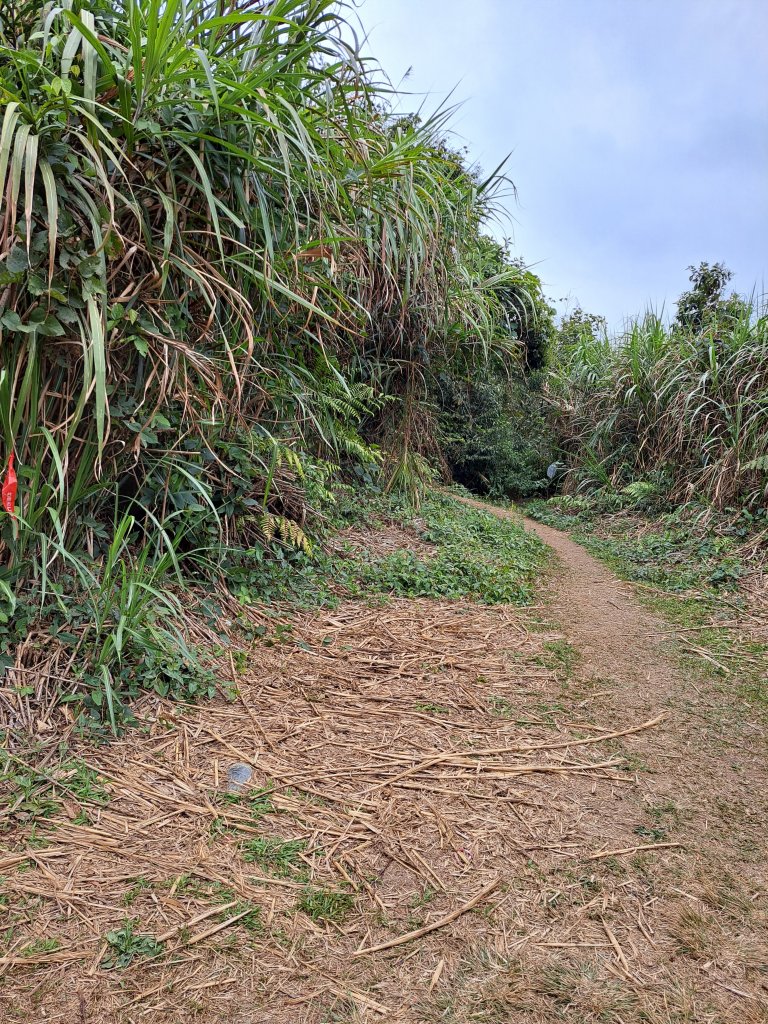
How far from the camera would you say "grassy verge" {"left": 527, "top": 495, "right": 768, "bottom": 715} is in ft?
9.53

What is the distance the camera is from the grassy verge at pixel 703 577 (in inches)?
114

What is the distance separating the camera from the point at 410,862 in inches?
58.7

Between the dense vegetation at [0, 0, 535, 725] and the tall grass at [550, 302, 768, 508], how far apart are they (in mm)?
3935

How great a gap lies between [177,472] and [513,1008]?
1.98 meters

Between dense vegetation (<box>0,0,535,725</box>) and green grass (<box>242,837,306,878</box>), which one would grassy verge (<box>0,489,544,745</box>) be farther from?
green grass (<box>242,837,306,878</box>)

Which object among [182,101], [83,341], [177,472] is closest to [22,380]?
[83,341]

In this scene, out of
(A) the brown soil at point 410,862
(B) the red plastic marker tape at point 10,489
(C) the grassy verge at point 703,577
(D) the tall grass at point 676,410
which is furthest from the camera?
(D) the tall grass at point 676,410

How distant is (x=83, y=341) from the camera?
74.0 inches

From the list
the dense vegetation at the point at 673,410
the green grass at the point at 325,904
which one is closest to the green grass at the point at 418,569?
the green grass at the point at 325,904

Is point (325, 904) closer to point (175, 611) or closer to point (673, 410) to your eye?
point (175, 611)

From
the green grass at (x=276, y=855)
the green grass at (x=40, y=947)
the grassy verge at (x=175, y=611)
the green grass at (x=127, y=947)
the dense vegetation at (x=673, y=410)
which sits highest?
the dense vegetation at (x=673, y=410)

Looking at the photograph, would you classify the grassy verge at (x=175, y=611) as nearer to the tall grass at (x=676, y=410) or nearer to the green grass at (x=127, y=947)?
the green grass at (x=127, y=947)

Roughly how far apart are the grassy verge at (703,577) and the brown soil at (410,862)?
46cm

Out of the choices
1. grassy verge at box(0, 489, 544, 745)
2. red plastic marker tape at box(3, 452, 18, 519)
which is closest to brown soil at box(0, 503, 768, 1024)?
grassy verge at box(0, 489, 544, 745)
